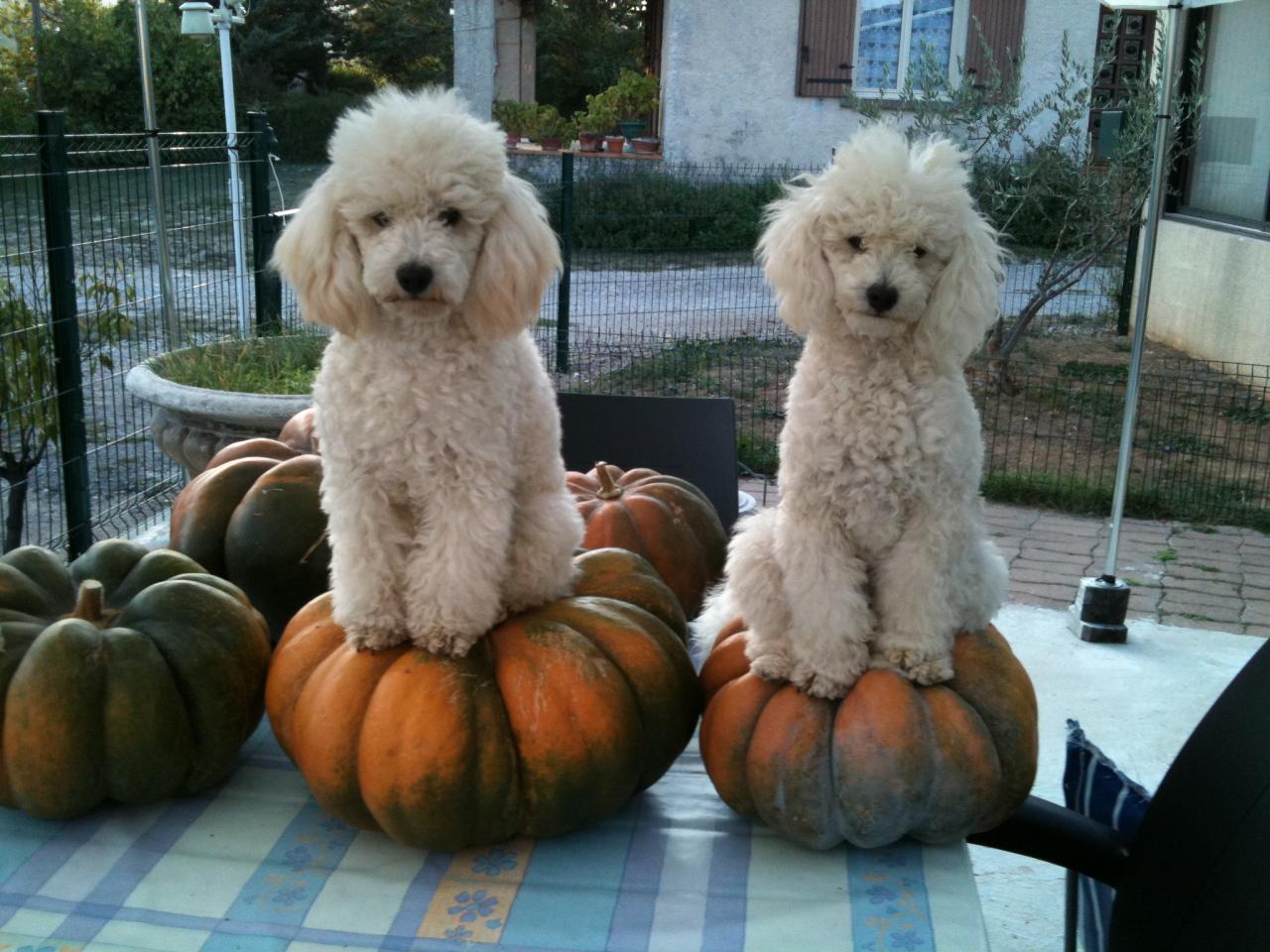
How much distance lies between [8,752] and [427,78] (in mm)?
28096

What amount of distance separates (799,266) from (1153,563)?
16.0ft

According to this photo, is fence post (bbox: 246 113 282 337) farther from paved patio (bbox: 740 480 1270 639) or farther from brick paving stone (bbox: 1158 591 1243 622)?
brick paving stone (bbox: 1158 591 1243 622)

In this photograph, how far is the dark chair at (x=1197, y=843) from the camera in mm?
1830

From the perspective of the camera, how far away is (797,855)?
2.12m

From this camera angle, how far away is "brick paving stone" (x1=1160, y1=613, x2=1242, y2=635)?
5418mm

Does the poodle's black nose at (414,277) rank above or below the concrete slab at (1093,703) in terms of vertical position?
above

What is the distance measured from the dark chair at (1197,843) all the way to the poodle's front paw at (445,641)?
1.06m

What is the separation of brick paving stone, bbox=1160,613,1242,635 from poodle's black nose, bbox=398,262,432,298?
4393 millimetres

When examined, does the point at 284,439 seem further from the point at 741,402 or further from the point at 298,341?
the point at 741,402

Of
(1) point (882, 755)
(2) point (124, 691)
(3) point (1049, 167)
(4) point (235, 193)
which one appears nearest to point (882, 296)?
(1) point (882, 755)

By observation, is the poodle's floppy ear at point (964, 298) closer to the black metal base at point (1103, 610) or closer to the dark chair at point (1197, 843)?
the dark chair at point (1197, 843)

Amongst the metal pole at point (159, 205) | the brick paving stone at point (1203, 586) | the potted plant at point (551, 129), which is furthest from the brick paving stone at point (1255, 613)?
the potted plant at point (551, 129)

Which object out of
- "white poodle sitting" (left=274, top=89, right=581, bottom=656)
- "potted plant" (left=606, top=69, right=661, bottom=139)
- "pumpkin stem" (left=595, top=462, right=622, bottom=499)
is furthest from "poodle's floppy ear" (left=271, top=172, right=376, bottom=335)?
"potted plant" (left=606, top=69, right=661, bottom=139)

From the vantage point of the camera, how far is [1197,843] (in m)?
2.01
